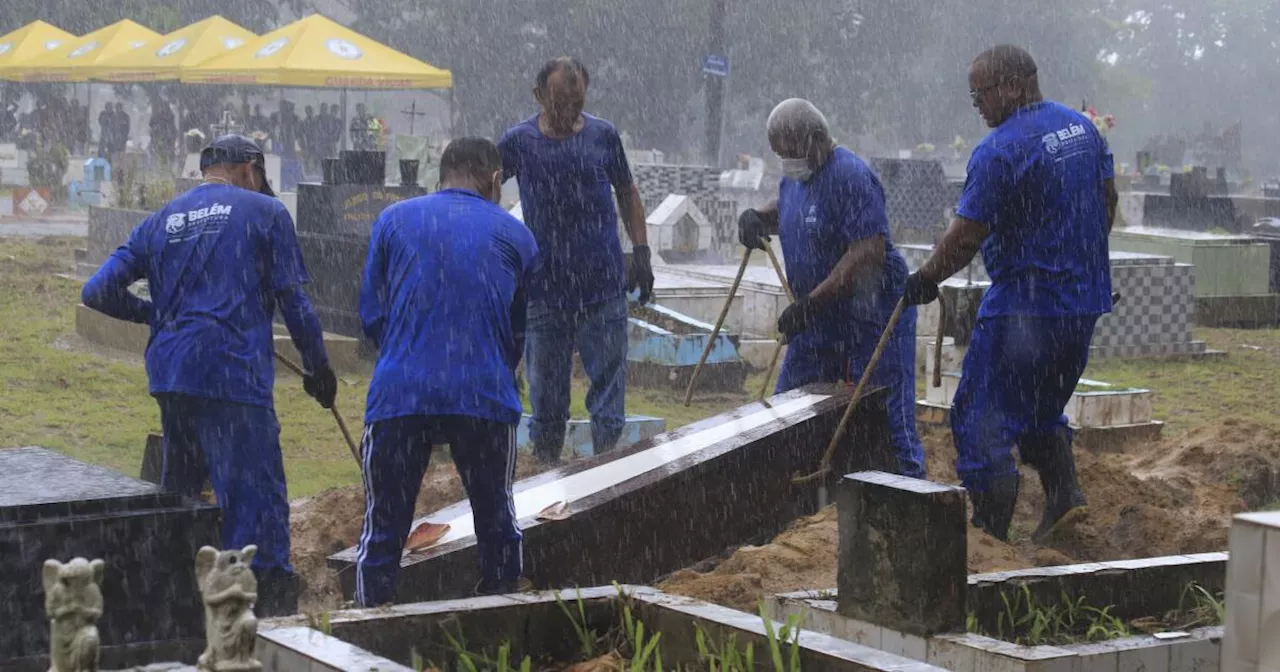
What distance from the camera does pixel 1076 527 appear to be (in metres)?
6.76

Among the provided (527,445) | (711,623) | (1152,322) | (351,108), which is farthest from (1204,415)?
(351,108)

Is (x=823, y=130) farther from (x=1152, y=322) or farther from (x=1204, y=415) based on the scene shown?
(x=1152, y=322)

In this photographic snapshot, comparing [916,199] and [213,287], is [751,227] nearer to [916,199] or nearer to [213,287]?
[213,287]

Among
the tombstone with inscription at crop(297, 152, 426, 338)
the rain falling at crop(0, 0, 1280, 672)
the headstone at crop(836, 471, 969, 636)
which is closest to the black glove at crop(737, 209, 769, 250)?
the rain falling at crop(0, 0, 1280, 672)

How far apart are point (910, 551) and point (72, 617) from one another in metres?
2.19

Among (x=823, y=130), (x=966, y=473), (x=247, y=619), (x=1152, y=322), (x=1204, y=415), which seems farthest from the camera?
(x=1152, y=322)

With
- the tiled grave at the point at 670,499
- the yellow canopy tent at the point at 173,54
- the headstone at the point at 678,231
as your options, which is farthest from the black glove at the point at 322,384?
the yellow canopy tent at the point at 173,54

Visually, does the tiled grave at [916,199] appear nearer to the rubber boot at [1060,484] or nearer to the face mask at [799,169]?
the face mask at [799,169]

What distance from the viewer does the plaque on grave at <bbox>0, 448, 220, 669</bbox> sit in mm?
3527

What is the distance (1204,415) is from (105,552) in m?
9.31

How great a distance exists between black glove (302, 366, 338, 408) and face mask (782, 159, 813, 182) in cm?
211

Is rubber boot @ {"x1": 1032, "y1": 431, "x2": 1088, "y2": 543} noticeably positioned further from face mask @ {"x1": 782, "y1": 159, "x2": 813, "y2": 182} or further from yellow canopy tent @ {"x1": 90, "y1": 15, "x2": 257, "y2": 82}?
yellow canopy tent @ {"x1": 90, "y1": 15, "x2": 257, "y2": 82}

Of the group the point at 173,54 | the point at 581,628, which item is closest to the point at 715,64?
the point at 173,54

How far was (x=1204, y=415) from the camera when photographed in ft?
37.9
